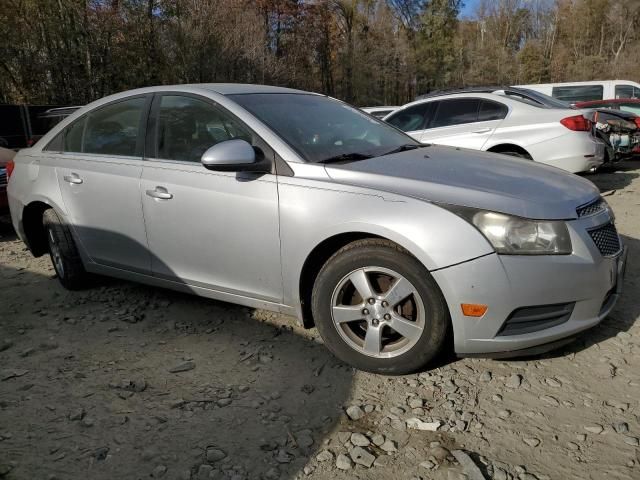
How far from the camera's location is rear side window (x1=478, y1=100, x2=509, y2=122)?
24.1 feet

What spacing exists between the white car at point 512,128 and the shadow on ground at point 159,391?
4944 mm

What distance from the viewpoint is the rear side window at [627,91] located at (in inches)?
606

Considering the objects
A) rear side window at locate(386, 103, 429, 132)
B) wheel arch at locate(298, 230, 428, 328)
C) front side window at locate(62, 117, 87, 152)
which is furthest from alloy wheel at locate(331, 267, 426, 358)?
rear side window at locate(386, 103, 429, 132)

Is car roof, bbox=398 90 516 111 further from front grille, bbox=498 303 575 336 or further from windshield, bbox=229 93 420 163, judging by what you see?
front grille, bbox=498 303 575 336

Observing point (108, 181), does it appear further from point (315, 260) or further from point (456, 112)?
point (456, 112)

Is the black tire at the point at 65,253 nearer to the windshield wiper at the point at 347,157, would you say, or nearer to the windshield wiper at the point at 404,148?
the windshield wiper at the point at 347,157

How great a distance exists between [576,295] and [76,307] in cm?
342

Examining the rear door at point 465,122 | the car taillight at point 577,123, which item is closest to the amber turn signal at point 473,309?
the rear door at point 465,122

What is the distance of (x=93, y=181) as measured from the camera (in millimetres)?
3789

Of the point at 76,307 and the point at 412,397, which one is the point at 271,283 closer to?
the point at 412,397

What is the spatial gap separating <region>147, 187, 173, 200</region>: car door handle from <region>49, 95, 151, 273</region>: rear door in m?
0.15

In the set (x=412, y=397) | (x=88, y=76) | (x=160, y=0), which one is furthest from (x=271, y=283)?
(x=160, y=0)

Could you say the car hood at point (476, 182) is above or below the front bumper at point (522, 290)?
above

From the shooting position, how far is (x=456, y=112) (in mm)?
7816
